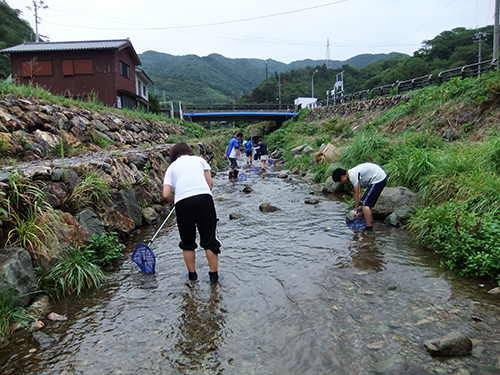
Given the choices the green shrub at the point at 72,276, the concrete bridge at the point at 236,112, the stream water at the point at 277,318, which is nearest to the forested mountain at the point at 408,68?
the concrete bridge at the point at 236,112

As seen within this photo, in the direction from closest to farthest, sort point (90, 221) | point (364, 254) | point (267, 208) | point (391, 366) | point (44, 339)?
point (391, 366)
point (44, 339)
point (90, 221)
point (364, 254)
point (267, 208)

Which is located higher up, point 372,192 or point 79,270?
point 372,192

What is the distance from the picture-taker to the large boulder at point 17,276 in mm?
3538

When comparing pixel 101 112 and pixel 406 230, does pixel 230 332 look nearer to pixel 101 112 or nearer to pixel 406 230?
pixel 406 230

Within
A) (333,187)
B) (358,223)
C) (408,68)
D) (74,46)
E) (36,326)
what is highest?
(408,68)

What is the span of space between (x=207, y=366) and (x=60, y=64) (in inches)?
1266

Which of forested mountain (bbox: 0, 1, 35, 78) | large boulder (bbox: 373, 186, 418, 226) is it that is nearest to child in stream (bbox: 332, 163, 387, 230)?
large boulder (bbox: 373, 186, 418, 226)

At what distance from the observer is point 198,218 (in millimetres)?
4438

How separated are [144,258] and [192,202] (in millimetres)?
1407

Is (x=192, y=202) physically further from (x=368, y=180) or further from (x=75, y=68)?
(x=75, y=68)

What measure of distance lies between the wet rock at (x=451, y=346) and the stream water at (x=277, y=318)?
7cm

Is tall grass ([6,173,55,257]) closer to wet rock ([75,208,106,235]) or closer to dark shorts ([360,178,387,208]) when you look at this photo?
wet rock ([75,208,106,235])

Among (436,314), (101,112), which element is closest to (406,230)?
(436,314)

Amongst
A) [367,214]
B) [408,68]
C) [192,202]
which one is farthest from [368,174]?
[408,68]
